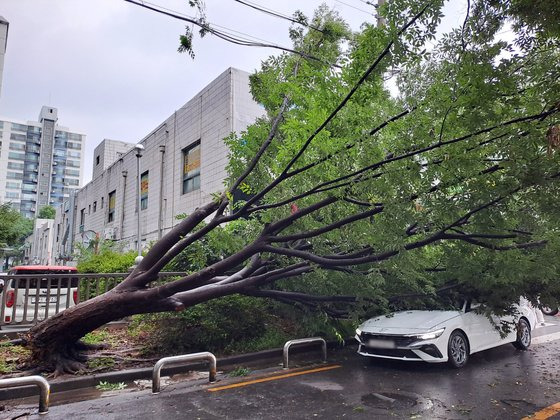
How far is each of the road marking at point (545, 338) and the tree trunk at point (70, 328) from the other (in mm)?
9258

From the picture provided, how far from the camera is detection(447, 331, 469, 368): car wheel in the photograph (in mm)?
6840

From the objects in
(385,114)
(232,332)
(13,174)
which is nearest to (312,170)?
(385,114)

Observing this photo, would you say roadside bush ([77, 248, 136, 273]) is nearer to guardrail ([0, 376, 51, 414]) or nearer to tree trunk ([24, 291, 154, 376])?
tree trunk ([24, 291, 154, 376])

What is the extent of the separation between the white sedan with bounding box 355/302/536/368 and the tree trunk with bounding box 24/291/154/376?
3.98 m

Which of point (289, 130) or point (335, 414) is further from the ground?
point (289, 130)

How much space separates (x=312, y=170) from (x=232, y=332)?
4095 mm

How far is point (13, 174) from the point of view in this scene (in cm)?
9912

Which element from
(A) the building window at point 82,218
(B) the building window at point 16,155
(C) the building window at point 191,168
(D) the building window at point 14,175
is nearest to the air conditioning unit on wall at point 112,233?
(C) the building window at point 191,168

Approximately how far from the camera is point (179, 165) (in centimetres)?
1825

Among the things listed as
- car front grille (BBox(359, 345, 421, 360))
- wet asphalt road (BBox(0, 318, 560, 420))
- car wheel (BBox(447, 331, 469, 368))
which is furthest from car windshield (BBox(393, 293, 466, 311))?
car front grille (BBox(359, 345, 421, 360))

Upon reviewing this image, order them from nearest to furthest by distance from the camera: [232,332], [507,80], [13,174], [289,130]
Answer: [507,80]
[289,130]
[232,332]
[13,174]

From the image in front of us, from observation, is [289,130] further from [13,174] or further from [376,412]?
[13,174]

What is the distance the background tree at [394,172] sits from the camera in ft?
14.6

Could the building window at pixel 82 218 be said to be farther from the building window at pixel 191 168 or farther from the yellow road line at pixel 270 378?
the yellow road line at pixel 270 378
